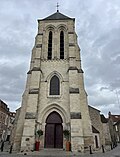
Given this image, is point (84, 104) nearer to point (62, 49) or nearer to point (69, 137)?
point (69, 137)

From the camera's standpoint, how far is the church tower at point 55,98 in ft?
46.3

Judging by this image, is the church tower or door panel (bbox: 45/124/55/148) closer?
the church tower

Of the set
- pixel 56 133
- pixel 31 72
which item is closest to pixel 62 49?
pixel 31 72

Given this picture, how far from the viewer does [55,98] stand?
1641 centimetres

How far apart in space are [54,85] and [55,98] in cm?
171

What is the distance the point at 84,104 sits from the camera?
16531 millimetres

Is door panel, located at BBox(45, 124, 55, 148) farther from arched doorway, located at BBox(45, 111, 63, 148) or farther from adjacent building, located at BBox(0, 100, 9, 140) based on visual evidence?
adjacent building, located at BBox(0, 100, 9, 140)

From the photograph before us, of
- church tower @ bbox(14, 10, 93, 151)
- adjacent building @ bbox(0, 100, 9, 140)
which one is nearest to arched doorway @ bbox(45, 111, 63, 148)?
church tower @ bbox(14, 10, 93, 151)

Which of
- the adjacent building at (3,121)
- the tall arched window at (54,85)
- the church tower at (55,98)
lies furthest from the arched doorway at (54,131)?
the adjacent building at (3,121)

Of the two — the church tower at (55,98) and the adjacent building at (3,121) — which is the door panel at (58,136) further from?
the adjacent building at (3,121)

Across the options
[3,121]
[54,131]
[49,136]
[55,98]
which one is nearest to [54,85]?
[55,98]

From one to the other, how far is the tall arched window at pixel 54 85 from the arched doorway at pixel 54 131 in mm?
2258

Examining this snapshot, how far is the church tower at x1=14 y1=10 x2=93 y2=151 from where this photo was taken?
14.1 meters

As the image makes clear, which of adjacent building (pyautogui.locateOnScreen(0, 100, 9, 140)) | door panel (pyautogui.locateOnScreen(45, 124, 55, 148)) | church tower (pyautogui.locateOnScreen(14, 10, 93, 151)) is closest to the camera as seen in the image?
church tower (pyautogui.locateOnScreen(14, 10, 93, 151))
